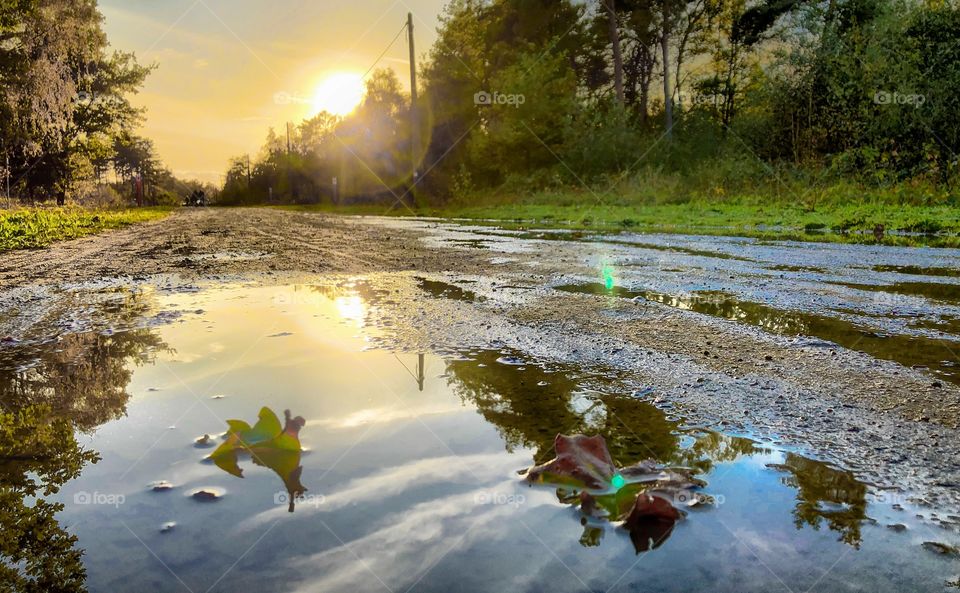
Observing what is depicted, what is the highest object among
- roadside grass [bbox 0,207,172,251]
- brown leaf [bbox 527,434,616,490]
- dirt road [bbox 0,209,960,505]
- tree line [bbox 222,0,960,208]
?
tree line [bbox 222,0,960,208]

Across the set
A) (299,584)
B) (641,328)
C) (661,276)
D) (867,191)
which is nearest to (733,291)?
(661,276)

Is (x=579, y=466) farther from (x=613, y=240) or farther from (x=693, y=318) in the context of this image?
(x=613, y=240)

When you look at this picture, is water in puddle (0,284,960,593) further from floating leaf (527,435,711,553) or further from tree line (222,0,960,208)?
tree line (222,0,960,208)

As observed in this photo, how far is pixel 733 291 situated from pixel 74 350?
4977 mm

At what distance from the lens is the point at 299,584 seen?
150 centimetres

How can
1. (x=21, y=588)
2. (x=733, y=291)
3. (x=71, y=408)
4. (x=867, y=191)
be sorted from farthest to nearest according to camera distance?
(x=867, y=191) < (x=733, y=291) < (x=71, y=408) < (x=21, y=588)

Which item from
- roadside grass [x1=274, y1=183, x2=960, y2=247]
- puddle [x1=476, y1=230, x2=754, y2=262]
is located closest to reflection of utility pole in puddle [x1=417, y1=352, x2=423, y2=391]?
puddle [x1=476, y1=230, x2=754, y2=262]

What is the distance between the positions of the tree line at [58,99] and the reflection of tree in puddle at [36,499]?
2604 centimetres

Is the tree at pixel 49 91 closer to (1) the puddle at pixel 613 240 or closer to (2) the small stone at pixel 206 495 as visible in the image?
(1) the puddle at pixel 613 240

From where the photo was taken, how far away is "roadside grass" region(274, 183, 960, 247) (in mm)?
11953

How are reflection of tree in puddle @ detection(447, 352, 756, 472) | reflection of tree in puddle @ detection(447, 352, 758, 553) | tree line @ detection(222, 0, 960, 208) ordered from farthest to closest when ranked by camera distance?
tree line @ detection(222, 0, 960, 208), reflection of tree in puddle @ detection(447, 352, 756, 472), reflection of tree in puddle @ detection(447, 352, 758, 553)

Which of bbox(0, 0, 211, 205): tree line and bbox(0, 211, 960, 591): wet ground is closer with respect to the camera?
bbox(0, 211, 960, 591): wet ground

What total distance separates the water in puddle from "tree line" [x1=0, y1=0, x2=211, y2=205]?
26.1 meters

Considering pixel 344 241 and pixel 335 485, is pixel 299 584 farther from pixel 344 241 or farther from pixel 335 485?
pixel 344 241
